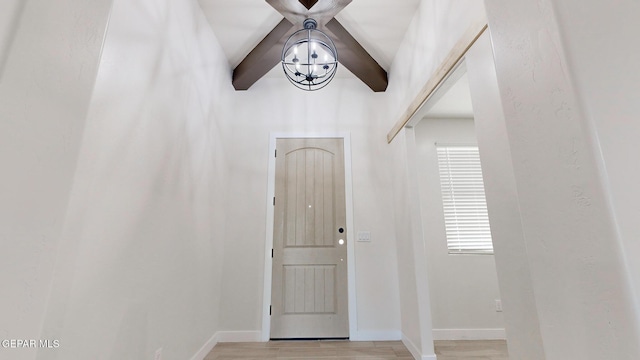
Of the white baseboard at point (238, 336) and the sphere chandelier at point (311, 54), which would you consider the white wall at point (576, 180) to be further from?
the white baseboard at point (238, 336)

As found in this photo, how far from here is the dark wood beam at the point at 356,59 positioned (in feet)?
9.29

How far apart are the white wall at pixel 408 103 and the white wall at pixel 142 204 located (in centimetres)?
201

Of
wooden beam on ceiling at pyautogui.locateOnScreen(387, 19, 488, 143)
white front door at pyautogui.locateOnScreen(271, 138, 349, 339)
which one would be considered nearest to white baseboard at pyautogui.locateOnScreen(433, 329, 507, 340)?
white front door at pyautogui.locateOnScreen(271, 138, 349, 339)

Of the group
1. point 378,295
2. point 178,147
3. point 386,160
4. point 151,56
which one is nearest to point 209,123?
point 178,147

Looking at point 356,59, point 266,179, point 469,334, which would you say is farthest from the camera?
point 266,179

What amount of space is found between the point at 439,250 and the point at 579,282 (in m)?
3.02

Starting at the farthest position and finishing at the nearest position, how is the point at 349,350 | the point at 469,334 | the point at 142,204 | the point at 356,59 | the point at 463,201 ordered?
the point at 463,201, the point at 356,59, the point at 469,334, the point at 349,350, the point at 142,204

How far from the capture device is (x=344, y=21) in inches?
108

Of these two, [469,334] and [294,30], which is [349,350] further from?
[294,30]

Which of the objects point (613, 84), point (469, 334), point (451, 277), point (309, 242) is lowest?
point (469, 334)

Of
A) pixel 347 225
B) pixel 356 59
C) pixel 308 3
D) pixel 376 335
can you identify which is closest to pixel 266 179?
pixel 347 225

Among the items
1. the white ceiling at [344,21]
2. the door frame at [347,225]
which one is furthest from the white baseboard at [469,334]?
the white ceiling at [344,21]

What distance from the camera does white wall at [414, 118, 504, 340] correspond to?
9.81 ft

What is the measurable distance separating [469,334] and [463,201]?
5.14 ft
